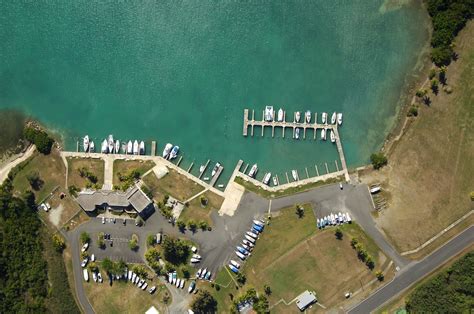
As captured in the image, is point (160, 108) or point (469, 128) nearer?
point (469, 128)

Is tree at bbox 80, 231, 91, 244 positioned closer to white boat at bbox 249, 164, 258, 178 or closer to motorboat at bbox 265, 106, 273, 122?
white boat at bbox 249, 164, 258, 178

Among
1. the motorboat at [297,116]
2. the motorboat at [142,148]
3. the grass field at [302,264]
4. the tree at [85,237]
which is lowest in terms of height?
the grass field at [302,264]

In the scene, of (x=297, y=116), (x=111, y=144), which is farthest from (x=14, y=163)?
(x=297, y=116)

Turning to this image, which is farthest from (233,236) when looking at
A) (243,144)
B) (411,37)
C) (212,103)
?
(411,37)

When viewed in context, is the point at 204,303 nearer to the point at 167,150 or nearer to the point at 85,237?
the point at 85,237

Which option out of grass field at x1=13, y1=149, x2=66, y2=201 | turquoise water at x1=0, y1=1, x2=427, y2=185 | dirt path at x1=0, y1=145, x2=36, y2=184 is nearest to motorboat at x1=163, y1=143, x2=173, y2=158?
turquoise water at x1=0, y1=1, x2=427, y2=185

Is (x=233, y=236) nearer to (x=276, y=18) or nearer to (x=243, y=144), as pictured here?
(x=243, y=144)

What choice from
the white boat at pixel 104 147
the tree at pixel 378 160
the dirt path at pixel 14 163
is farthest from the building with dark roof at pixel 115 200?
the tree at pixel 378 160

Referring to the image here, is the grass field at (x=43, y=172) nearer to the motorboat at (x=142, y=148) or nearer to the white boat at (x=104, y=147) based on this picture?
the white boat at (x=104, y=147)
